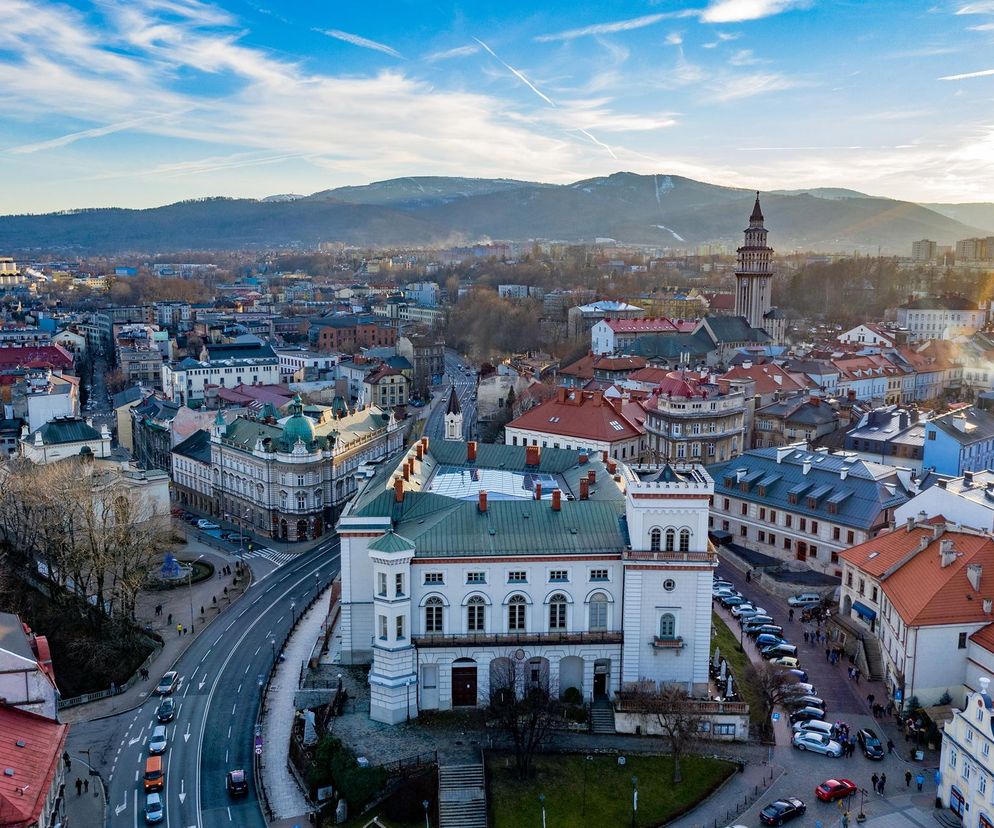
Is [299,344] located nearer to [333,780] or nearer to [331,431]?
[331,431]

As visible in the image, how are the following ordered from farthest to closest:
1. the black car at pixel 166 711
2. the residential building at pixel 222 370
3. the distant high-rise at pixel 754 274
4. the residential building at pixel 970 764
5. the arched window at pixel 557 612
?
the distant high-rise at pixel 754 274 < the residential building at pixel 222 370 < the black car at pixel 166 711 < the arched window at pixel 557 612 < the residential building at pixel 970 764

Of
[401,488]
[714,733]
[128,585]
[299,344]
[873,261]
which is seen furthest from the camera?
[873,261]

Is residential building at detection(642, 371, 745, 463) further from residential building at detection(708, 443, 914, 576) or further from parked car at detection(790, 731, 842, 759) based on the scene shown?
parked car at detection(790, 731, 842, 759)

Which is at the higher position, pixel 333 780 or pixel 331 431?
pixel 331 431

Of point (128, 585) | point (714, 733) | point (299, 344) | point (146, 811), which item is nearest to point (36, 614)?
point (128, 585)

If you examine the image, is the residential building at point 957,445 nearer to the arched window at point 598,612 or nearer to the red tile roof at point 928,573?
the red tile roof at point 928,573

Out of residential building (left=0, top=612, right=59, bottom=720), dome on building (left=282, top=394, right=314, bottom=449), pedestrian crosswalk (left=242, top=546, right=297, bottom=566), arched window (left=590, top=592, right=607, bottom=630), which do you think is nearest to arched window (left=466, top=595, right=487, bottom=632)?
arched window (left=590, top=592, right=607, bottom=630)

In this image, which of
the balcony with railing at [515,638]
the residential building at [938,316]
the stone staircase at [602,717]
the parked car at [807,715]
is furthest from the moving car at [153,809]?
the residential building at [938,316]
